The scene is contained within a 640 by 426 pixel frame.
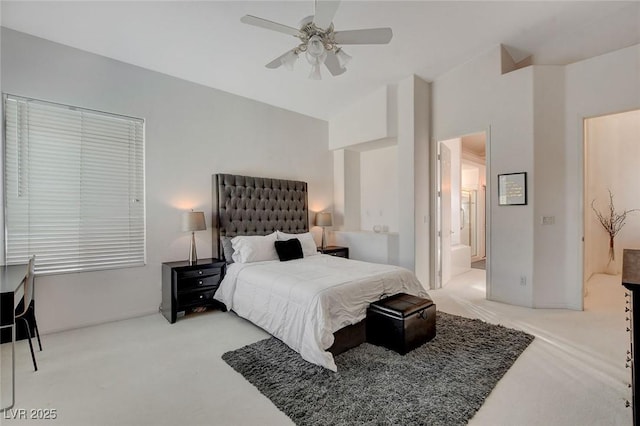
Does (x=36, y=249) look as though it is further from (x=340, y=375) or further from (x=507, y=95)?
(x=507, y=95)

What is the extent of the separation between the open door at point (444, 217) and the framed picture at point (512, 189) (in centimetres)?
100

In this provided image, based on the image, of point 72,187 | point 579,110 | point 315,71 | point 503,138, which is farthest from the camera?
point 503,138

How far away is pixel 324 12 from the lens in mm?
2225

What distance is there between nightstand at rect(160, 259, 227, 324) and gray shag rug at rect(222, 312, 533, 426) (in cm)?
122

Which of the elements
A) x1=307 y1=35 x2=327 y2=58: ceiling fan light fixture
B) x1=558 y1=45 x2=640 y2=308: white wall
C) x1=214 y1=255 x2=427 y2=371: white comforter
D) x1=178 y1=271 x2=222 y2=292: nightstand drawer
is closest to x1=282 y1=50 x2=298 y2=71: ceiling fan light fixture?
x1=307 y1=35 x2=327 y2=58: ceiling fan light fixture

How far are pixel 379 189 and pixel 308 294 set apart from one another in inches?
145

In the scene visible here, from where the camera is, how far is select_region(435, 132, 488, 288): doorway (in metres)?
5.05

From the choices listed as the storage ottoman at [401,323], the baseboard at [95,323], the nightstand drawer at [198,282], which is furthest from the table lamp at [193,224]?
the storage ottoman at [401,323]

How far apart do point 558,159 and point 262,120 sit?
441 centimetres

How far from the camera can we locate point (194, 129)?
4.24m

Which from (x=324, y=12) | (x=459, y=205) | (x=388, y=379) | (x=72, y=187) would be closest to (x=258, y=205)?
(x=72, y=187)

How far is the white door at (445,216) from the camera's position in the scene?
16.6ft

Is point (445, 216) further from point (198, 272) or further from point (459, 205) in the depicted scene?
point (198, 272)

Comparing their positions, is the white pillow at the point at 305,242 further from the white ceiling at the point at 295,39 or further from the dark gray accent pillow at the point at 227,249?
the white ceiling at the point at 295,39
